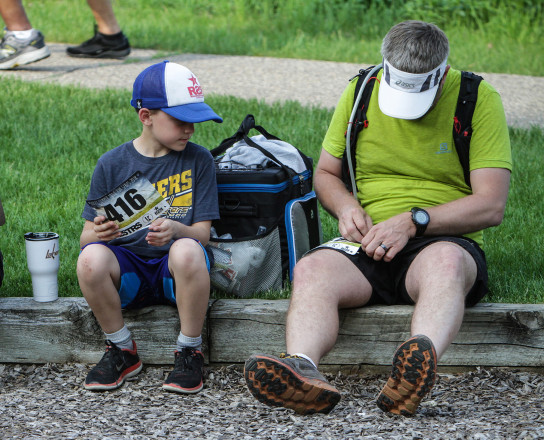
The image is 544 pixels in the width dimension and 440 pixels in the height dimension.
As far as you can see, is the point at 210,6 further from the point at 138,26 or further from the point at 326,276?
the point at 326,276

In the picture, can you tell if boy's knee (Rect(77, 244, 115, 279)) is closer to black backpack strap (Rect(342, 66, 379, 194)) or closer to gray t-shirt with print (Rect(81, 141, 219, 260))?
gray t-shirt with print (Rect(81, 141, 219, 260))

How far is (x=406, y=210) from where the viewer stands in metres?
3.77

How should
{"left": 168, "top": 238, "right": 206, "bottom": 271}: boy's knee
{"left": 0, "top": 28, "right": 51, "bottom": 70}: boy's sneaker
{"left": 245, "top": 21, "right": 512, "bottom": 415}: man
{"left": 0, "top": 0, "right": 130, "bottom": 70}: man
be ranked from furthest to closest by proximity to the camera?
{"left": 0, "top": 28, "right": 51, "bottom": 70}: boy's sneaker, {"left": 0, "top": 0, "right": 130, "bottom": 70}: man, {"left": 168, "top": 238, "right": 206, "bottom": 271}: boy's knee, {"left": 245, "top": 21, "right": 512, "bottom": 415}: man

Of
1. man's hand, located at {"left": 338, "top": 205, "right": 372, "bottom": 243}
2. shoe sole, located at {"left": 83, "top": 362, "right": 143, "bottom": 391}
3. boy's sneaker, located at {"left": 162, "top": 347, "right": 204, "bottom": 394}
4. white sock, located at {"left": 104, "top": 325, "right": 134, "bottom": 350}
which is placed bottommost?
shoe sole, located at {"left": 83, "top": 362, "right": 143, "bottom": 391}

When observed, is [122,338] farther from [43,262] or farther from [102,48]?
[102,48]

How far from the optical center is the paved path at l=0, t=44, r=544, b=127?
7.40 metres

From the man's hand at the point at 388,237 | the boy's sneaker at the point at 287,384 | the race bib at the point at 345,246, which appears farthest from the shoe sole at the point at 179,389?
the man's hand at the point at 388,237

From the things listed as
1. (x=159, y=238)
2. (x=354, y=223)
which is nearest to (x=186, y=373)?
(x=159, y=238)

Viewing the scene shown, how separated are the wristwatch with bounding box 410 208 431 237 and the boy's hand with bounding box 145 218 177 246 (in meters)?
0.97

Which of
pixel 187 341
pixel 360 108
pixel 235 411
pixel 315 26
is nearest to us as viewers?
pixel 235 411

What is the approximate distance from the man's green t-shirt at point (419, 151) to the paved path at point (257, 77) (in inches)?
124

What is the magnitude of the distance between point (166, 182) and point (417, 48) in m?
1.14

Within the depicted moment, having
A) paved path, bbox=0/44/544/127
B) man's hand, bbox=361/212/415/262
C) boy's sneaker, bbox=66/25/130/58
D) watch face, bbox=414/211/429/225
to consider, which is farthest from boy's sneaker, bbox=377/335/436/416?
boy's sneaker, bbox=66/25/130/58

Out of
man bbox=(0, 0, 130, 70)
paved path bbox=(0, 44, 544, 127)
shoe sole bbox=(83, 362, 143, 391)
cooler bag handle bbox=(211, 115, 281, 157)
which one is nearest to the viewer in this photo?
shoe sole bbox=(83, 362, 143, 391)
